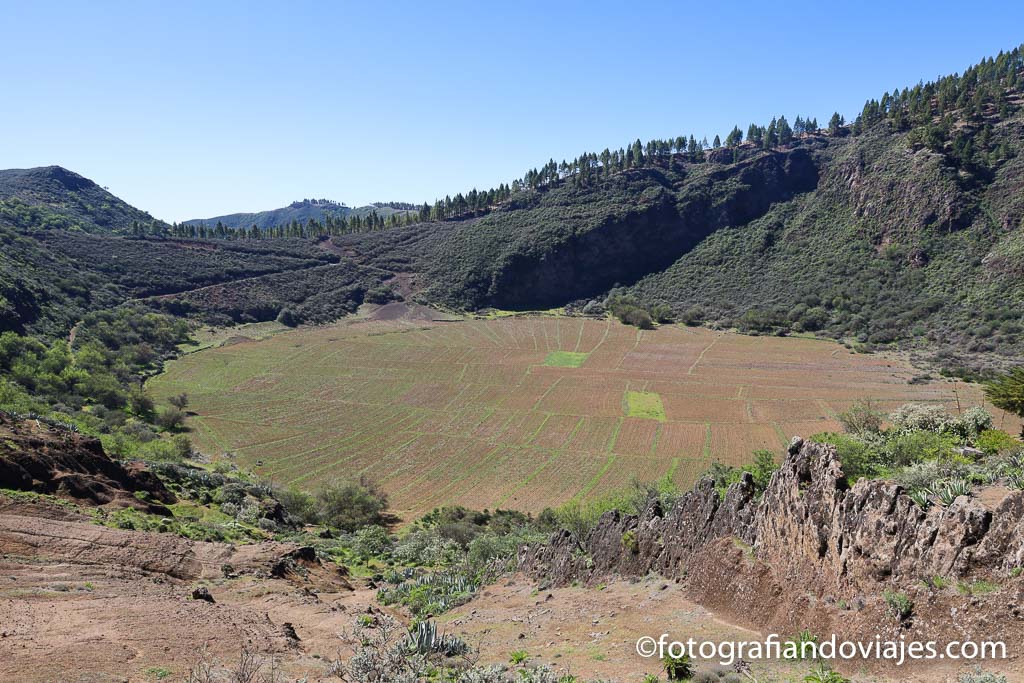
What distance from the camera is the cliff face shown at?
1054cm

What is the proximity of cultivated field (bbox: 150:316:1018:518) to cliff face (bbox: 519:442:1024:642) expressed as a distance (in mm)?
23292

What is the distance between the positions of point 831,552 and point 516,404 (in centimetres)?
5165

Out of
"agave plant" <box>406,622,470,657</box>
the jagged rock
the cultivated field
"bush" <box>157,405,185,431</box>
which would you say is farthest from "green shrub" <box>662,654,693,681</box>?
"bush" <box>157,405,185,431</box>

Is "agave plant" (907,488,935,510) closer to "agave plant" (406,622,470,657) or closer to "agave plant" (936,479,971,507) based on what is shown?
"agave plant" (936,479,971,507)

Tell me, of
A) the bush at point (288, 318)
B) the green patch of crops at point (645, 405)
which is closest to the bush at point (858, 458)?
the green patch of crops at point (645, 405)

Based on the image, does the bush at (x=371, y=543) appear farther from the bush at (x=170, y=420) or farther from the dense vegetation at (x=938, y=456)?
the bush at (x=170, y=420)

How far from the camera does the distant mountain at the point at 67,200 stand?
469 feet

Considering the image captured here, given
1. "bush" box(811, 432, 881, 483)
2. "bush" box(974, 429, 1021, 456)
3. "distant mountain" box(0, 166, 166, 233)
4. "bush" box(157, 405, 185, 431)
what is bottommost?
"bush" box(157, 405, 185, 431)

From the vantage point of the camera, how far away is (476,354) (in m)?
87.8

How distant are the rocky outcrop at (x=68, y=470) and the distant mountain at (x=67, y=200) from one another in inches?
5389

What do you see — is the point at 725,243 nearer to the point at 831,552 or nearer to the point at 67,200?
the point at 831,552

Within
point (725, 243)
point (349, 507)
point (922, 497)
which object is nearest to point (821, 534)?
point (922, 497)

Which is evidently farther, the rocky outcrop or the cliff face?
the rocky outcrop

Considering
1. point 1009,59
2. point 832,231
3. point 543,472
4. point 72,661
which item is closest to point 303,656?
point 72,661
